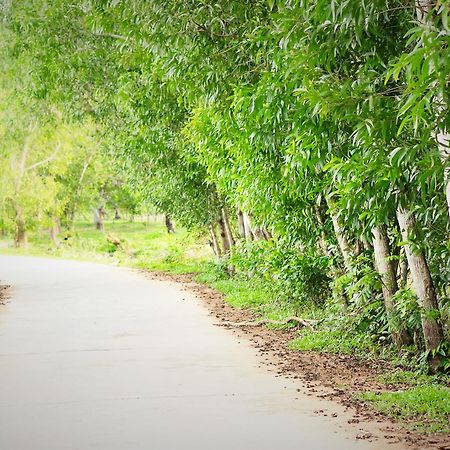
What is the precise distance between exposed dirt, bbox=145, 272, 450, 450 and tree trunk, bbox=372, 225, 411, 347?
39 cm

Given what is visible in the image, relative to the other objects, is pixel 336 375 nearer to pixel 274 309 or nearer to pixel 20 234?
pixel 274 309

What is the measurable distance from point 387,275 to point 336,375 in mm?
1424

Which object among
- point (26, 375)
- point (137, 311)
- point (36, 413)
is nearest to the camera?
point (36, 413)

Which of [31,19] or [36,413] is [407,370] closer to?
[36,413]

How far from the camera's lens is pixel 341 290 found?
35.1 feet

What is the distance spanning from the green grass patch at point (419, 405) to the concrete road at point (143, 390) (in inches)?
18.2

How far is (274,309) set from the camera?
45.1 feet

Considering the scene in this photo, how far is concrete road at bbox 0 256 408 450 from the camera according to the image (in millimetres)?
6289

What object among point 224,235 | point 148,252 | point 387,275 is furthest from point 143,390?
point 148,252

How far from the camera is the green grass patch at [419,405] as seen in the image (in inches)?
250

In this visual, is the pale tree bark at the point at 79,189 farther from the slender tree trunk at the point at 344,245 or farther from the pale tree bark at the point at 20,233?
the slender tree trunk at the point at 344,245

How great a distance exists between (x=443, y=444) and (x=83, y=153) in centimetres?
4063

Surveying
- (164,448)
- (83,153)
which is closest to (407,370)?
(164,448)

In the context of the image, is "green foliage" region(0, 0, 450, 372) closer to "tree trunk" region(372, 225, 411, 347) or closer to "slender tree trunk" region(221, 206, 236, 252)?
"tree trunk" region(372, 225, 411, 347)
